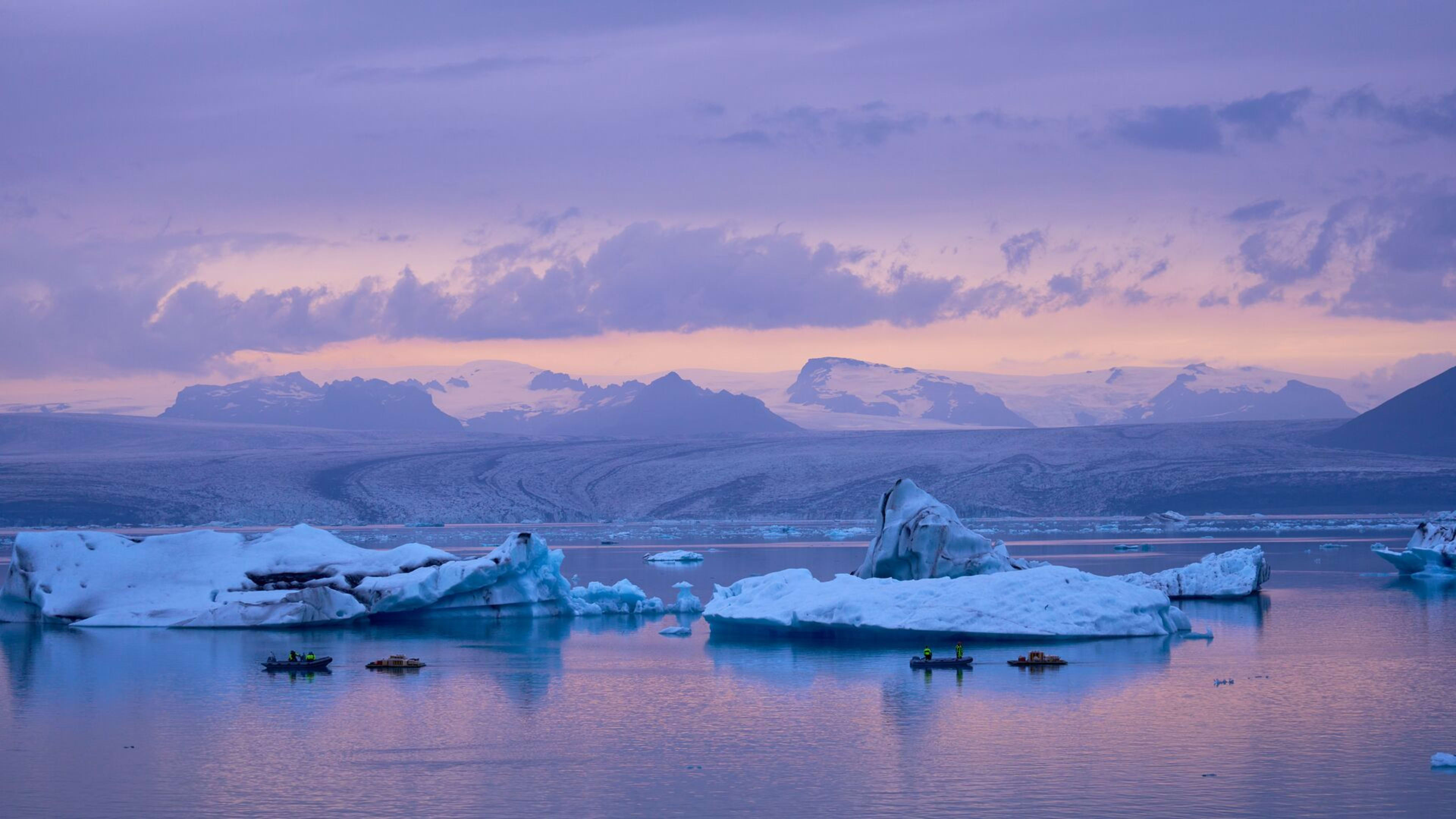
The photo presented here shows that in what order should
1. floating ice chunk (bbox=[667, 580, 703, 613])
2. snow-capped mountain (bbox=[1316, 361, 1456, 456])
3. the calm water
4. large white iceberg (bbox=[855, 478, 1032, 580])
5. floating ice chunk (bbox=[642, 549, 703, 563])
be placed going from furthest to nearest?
snow-capped mountain (bbox=[1316, 361, 1456, 456]) → floating ice chunk (bbox=[642, 549, 703, 563]) → floating ice chunk (bbox=[667, 580, 703, 613]) → large white iceberg (bbox=[855, 478, 1032, 580]) → the calm water

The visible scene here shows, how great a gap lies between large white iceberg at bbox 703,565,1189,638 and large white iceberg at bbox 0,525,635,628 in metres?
6.59

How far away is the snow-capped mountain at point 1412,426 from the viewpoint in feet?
294

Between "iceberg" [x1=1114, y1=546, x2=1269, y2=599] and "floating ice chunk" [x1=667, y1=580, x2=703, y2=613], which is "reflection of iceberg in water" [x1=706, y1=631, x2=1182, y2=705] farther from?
"iceberg" [x1=1114, y1=546, x2=1269, y2=599]

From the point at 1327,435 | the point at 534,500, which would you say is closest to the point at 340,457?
the point at 534,500

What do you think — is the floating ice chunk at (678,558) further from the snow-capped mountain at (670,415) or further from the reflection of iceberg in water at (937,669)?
the snow-capped mountain at (670,415)

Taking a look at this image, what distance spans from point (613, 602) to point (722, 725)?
1380 centimetres

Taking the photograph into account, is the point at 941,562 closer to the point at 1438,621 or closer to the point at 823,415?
the point at 1438,621

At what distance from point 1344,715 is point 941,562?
9.31m

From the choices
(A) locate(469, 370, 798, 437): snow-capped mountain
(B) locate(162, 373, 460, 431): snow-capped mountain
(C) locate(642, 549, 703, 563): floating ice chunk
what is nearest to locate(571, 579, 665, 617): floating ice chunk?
(C) locate(642, 549, 703, 563): floating ice chunk

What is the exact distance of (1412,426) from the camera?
302 ft

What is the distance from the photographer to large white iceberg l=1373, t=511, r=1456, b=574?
1470 inches

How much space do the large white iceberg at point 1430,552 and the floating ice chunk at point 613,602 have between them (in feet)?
61.9

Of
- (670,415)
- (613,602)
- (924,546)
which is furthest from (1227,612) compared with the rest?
(670,415)

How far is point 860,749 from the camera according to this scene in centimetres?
1574
